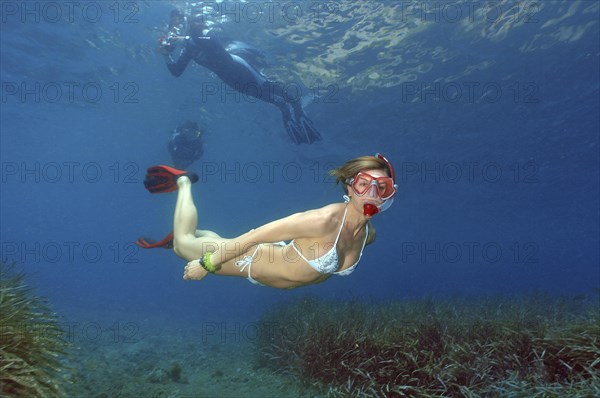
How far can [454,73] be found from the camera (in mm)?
18844

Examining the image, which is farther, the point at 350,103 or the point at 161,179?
the point at 350,103

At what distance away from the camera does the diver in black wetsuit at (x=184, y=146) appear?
511 inches

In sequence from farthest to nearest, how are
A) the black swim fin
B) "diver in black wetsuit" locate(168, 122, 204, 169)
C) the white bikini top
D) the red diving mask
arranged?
1. "diver in black wetsuit" locate(168, 122, 204, 169)
2. the black swim fin
3. the white bikini top
4. the red diving mask

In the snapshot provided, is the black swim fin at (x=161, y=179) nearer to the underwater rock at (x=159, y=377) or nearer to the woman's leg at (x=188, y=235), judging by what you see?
the woman's leg at (x=188, y=235)

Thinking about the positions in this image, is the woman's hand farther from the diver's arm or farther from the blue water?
the diver's arm

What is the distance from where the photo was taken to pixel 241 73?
590 inches

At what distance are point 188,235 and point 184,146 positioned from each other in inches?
308

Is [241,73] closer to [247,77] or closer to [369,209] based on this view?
[247,77]

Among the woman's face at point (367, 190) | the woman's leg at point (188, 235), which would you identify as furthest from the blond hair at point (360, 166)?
the woman's leg at point (188, 235)

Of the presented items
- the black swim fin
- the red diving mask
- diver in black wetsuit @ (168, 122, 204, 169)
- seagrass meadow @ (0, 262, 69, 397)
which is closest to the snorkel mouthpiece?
the red diving mask

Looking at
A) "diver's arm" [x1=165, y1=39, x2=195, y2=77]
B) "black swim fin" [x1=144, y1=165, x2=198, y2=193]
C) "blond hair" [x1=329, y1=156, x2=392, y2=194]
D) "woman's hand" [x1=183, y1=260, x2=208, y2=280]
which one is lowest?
"woman's hand" [x1=183, y1=260, x2=208, y2=280]

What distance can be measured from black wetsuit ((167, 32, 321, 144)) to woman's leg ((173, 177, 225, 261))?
7.62 m

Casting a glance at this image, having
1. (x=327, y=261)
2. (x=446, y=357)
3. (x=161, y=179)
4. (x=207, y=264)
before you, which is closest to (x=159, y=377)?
(x=161, y=179)

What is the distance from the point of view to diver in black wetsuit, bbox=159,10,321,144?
13.5 metres
